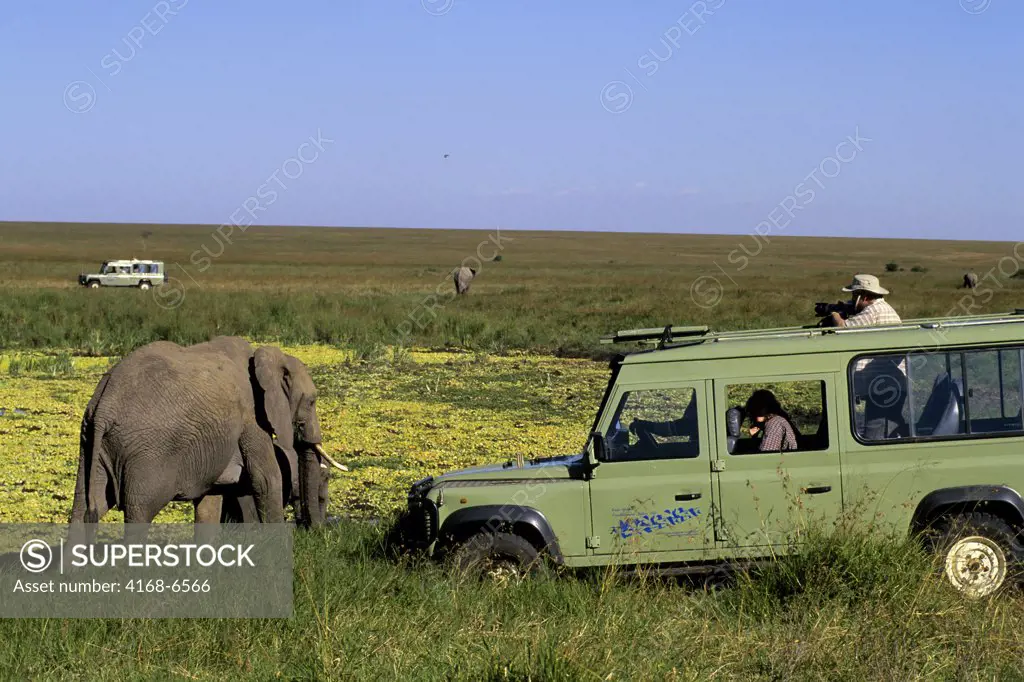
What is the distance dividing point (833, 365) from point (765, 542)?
1222 millimetres

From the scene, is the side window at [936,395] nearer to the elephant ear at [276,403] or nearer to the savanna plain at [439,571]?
the savanna plain at [439,571]

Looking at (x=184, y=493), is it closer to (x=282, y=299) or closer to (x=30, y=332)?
(x=30, y=332)

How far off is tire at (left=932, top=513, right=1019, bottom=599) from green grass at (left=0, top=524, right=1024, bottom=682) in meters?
0.17

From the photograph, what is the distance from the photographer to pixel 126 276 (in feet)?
179

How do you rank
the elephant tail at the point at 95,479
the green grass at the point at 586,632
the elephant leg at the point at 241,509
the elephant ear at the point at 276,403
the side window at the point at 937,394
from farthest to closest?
the elephant leg at the point at 241,509 → the elephant ear at the point at 276,403 → the elephant tail at the point at 95,479 → the side window at the point at 937,394 → the green grass at the point at 586,632

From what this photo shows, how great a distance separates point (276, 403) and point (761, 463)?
3859mm

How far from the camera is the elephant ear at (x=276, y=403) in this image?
30.5 ft

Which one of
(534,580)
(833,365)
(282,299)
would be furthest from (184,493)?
(282,299)

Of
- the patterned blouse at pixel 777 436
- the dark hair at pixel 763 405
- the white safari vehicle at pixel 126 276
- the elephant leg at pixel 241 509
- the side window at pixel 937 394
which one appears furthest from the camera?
the white safari vehicle at pixel 126 276

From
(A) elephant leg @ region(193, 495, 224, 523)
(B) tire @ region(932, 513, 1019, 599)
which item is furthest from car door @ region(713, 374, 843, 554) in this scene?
(A) elephant leg @ region(193, 495, 224, 523)

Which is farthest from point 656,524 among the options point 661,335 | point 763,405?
point 661,335

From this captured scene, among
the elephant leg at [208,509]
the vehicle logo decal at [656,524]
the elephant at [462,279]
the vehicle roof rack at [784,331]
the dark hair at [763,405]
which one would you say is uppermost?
the elephant at [462,279]

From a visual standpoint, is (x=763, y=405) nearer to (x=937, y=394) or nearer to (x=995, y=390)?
(x=937, y=394)

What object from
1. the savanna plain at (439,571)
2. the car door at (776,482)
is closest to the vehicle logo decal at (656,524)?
the car door at (776,482)
